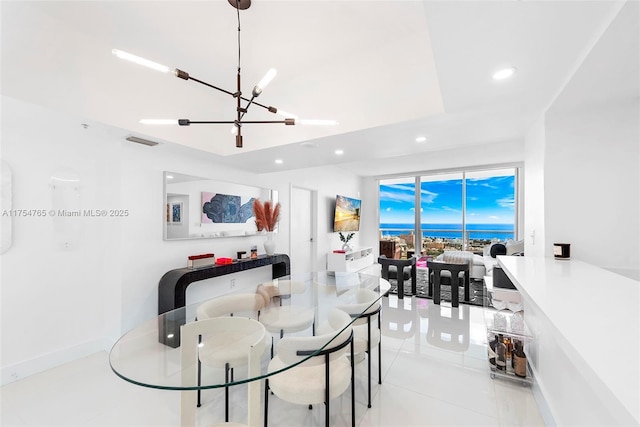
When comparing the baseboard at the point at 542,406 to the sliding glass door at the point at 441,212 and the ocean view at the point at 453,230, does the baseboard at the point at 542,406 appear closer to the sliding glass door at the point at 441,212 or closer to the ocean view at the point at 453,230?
the ocean view at the point at 453,230

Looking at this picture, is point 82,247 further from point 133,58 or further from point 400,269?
point 400,269

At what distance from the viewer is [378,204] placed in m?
7.96

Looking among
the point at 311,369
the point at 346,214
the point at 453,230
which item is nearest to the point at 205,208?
the point at 311,369

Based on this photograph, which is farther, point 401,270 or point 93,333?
point 401,270

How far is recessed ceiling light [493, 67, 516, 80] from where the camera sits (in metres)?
1.59

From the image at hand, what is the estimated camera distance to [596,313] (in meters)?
0.99

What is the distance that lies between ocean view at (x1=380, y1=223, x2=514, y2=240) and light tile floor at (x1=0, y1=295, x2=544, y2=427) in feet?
15.7

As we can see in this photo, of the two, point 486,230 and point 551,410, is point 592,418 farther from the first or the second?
point 486,230

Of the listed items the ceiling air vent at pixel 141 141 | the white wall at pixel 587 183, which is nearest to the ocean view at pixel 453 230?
the white wall at pixel 587 183

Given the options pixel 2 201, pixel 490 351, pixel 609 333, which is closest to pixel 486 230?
pixel 490 351

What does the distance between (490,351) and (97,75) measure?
431cm

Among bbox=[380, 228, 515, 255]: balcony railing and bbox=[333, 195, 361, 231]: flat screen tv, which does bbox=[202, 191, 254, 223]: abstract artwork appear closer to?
bbox=[333, 195, 361, 231]: flat screen tv

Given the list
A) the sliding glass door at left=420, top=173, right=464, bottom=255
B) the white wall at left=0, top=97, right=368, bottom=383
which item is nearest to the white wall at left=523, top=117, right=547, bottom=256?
the white wall at left=0, top=97, right=368, bottom=383

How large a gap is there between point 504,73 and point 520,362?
226 centimetres
